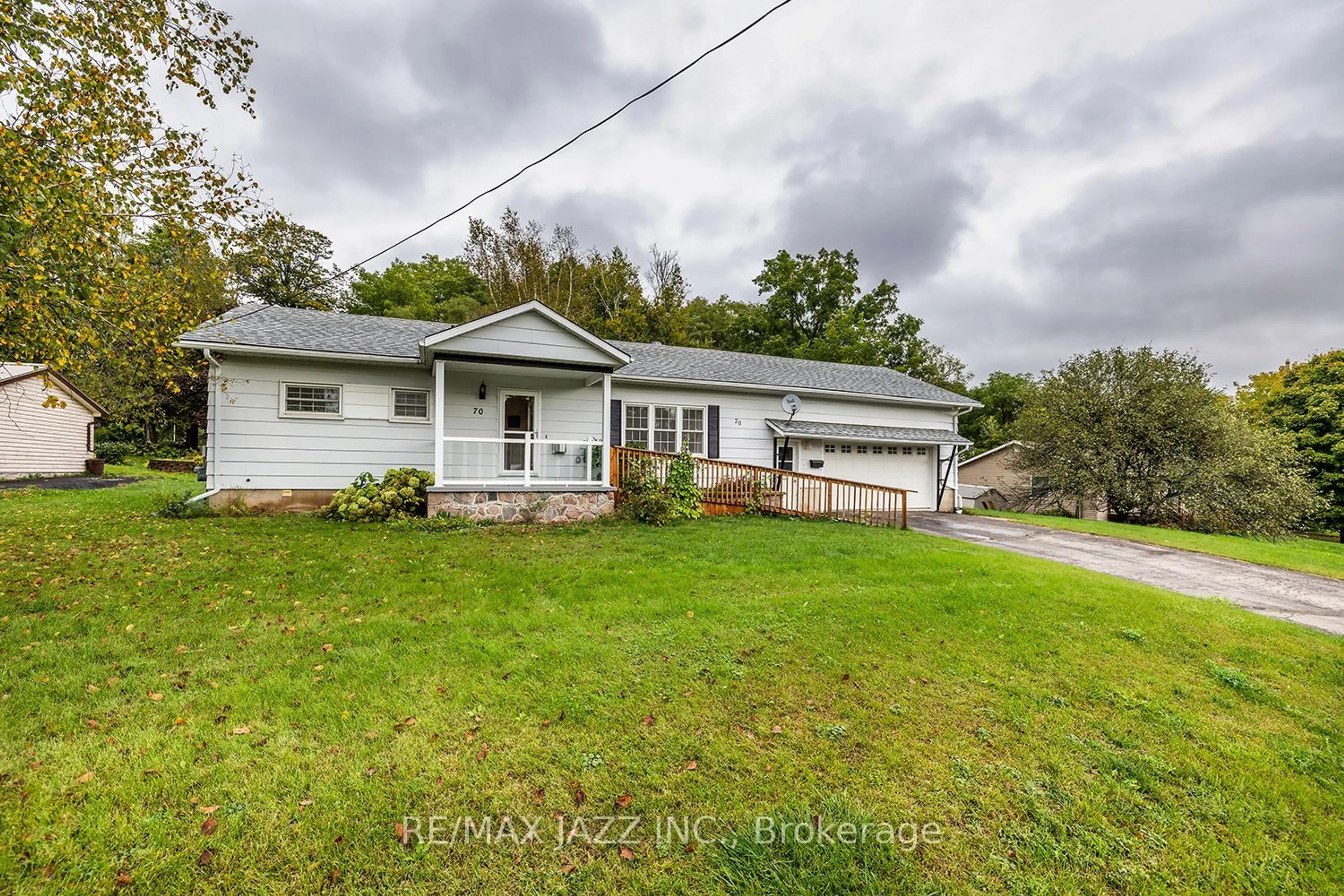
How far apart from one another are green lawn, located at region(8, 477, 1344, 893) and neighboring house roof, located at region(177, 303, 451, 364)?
188 inches

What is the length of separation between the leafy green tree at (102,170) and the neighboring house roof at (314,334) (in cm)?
228

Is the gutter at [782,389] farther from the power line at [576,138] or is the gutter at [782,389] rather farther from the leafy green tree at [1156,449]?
the power line at [576,138]

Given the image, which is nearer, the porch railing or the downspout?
the downspout

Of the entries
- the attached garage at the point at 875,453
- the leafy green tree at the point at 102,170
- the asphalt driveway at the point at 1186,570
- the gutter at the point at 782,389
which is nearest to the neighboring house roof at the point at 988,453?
the gutter at the point at 782,389

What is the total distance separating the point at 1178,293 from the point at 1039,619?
2867cm

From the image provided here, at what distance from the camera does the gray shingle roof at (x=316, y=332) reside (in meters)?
9.42

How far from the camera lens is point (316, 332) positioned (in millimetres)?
10812

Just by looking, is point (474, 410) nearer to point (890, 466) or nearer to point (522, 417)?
point (522, 417)

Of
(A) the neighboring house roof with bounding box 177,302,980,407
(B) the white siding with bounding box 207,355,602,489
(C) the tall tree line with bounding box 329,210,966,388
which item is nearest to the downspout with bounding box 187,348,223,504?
(B) the white siding with bounding box 207,355,602,489

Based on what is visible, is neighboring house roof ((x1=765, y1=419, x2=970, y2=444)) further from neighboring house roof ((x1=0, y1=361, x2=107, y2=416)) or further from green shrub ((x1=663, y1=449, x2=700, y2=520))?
→ neighboring house roof ((x1=0, y1=361, x2=107, y2=416))

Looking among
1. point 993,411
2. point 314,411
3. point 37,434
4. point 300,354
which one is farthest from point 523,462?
point 993,411

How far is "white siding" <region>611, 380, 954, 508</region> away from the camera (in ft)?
42.6

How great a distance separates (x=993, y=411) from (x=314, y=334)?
3946 centimetres

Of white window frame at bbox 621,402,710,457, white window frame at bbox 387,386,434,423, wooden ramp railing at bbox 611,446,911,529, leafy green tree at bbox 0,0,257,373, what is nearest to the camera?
leafy green tree at bbox 0,0,257,373
